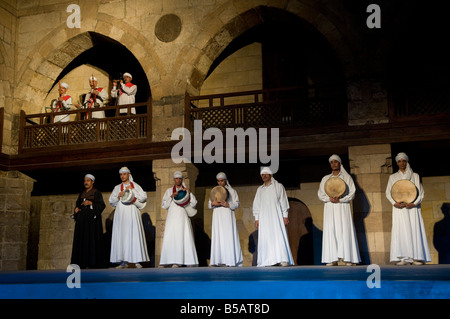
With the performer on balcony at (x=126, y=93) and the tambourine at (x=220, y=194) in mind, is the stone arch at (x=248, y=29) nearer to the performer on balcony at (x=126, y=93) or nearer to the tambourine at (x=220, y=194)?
the performer on balcony at (x=126, y=93)

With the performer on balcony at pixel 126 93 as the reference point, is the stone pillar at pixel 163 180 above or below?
below

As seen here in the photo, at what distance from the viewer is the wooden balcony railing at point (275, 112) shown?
439 inches

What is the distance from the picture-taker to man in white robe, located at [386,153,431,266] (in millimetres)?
9180

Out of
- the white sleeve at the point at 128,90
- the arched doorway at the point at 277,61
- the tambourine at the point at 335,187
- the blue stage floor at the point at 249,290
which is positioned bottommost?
the blue stage floor at the point at 249,290

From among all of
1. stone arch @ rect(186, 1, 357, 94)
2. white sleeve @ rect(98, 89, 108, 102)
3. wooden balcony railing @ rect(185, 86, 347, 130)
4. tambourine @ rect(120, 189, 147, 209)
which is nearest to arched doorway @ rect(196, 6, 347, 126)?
stone arch @ rect(186, 1, 357, 94)

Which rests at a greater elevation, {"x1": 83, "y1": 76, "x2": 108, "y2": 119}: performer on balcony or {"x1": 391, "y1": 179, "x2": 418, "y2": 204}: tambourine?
{"x1": 83, "y1": 76, "x2": 108, "y2": 119}: performer on balcony

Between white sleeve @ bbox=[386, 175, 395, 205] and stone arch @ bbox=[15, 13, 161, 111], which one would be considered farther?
stone arch @ bbox=[15, 13, 161, 111]

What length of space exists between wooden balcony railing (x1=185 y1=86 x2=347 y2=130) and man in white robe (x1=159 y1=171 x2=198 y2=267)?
7.32ft

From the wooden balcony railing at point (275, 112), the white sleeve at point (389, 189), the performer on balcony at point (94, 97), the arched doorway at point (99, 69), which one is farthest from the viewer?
the arched doorway at point (99, 69)

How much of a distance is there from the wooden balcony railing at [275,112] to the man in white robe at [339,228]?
6.45 ft

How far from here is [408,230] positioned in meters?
9.23

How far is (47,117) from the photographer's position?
13992 millimetres

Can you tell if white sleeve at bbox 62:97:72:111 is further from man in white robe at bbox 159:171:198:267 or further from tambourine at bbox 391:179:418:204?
tambourine at bbox 391:179:418:204

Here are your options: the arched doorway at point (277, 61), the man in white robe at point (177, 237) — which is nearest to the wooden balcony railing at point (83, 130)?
the arched doorway at point (277, 61)
